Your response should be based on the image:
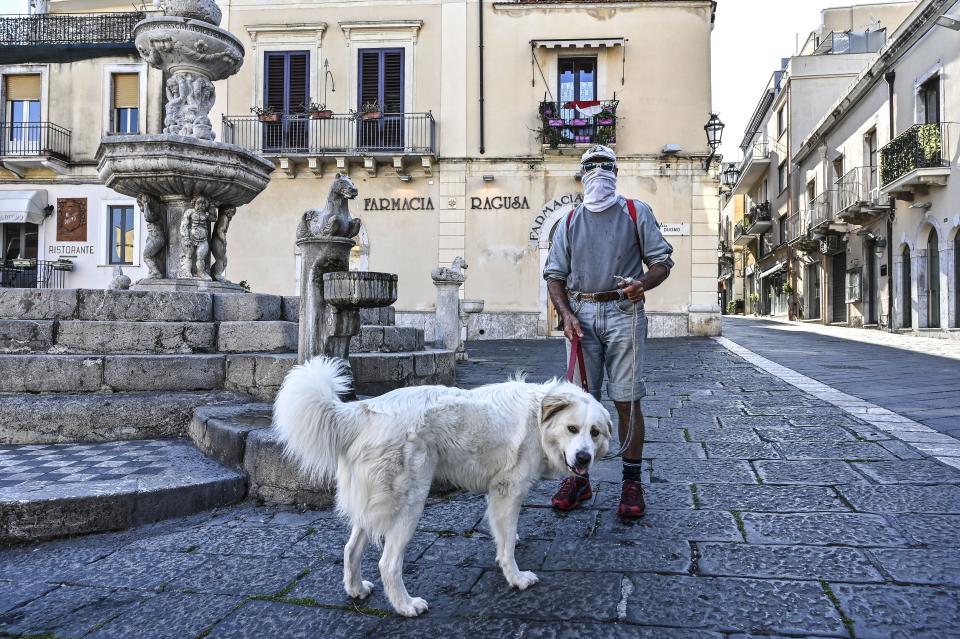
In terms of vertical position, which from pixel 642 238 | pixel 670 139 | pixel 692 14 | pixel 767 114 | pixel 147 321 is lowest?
pixel 147 321

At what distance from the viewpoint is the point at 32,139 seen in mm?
21250

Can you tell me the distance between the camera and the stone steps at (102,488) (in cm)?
311

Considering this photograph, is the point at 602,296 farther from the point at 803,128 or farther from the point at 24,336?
the point at 803,128

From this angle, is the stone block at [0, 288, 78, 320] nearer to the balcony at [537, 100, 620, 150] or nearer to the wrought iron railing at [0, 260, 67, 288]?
the balcony at [537, 100, 620, 150]

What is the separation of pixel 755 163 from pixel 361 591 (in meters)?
41.1

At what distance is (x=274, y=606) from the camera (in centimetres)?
242

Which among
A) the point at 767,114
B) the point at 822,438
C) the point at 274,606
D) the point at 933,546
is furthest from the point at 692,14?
the point at 767,114

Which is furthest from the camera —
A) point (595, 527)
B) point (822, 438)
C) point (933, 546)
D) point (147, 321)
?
point (147, 321)

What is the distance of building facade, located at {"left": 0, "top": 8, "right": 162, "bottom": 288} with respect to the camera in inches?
826

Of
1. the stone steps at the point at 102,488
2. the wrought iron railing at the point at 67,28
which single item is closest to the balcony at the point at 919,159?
the stone steps at the point at 102,488

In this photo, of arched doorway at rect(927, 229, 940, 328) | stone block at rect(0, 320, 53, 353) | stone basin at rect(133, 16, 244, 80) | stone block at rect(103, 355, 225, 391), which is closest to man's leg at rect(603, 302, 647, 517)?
stone block at rect(103, 355, 225, 391)

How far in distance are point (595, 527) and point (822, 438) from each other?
270 cm

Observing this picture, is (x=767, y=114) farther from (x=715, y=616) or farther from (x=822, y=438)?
(x=715, y=616)

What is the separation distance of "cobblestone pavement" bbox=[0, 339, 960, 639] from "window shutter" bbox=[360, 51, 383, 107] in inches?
690
